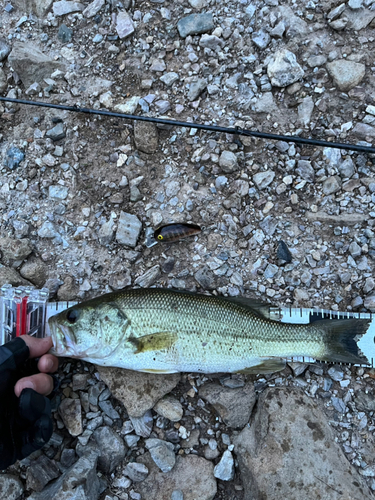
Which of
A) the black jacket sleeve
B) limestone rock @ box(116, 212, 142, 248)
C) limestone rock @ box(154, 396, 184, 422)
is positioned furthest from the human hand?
limestone rock @ box(116, 212, 142, 248)

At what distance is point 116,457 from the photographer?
11.2 ft

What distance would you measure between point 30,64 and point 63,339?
2956 millimetres

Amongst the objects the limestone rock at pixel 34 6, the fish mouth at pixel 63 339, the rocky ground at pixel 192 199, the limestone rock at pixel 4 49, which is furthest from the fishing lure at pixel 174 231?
the limestone rock at pixel 34 6

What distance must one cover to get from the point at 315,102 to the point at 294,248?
1549 millimetres

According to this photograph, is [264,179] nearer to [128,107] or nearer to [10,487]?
[128,107]

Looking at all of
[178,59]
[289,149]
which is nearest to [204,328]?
[289,149]

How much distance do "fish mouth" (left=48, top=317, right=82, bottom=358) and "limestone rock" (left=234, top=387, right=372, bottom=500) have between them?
1.77 meters

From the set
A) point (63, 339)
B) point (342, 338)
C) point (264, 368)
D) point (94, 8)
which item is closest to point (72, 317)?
point (63, 339)

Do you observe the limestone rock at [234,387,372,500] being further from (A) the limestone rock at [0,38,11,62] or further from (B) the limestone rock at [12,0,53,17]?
(B) the limestone rock at [12,0,53,17]

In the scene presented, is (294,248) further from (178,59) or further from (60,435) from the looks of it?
(60,435)

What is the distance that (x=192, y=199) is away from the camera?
376 cm

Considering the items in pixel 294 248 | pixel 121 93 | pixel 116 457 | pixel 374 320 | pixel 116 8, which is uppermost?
pixel 116 8

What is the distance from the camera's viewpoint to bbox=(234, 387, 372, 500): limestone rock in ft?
10.3

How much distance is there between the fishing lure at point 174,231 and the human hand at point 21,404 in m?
1.57
